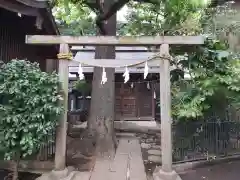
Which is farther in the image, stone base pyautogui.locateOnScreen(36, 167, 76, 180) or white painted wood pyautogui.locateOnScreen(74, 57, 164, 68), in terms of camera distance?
white painted wood pyautogui.locateOnScreen(74, 57, 164, 68)

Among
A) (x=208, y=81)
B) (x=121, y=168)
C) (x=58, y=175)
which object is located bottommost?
(x=121, y=168)

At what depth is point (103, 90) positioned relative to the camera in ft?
29.8

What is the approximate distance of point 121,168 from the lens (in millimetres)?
6957

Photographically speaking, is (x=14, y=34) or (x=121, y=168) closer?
(x=121, y=168)

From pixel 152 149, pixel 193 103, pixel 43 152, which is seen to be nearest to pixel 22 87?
pixel 43 152

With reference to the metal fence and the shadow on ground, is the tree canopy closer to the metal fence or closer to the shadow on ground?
the metal fence

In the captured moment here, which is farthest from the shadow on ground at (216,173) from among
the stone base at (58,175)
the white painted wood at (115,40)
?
the white painted wood at (115,40)

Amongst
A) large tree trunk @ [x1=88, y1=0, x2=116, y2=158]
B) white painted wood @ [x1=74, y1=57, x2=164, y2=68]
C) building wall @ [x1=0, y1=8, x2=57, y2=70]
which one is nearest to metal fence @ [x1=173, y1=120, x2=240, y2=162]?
white painted wood @ [x1=74, y1=57, x2=164, y2=68]

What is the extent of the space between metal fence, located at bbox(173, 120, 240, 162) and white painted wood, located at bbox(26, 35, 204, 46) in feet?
7.97

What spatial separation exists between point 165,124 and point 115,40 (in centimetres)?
227

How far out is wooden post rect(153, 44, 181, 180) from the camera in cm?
603

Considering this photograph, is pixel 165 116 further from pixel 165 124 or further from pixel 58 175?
pixel 58 175

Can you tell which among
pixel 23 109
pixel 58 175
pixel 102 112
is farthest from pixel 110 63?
pixel 102 112

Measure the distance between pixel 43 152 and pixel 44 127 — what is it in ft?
5.77
